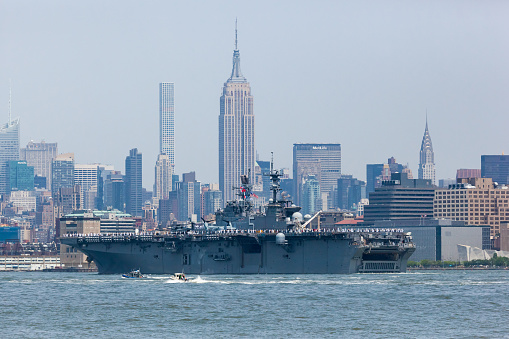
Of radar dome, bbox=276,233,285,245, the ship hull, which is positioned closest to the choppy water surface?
the ship hull

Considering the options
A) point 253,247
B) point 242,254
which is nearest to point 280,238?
point 253,247

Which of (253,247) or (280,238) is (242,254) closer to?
(253,247)

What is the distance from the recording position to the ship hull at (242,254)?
340 ft

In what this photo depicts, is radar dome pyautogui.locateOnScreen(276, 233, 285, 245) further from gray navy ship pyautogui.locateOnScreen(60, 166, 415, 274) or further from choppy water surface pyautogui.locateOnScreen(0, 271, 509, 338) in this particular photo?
choppy water surface pyautogui.locateOnScreen(0, 271, 509, 338)

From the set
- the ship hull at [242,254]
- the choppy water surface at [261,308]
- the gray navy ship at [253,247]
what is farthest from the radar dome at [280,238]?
the choppy water surface at [261,308]

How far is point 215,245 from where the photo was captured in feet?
352

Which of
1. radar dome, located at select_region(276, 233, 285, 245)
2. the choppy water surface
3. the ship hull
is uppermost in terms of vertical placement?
radar dome, located at select_region(276, 233, 285, 245)

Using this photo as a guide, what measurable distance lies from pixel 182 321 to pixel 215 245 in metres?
42.9

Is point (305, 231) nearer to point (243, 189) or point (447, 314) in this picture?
point (243, 189)

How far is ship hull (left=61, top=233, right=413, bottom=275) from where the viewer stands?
103562mm

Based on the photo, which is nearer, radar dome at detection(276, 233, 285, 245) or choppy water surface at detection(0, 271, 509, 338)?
choppy water surface at detection(0, 271, 509, 338)

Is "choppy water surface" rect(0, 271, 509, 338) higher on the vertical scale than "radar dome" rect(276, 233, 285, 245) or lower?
lower

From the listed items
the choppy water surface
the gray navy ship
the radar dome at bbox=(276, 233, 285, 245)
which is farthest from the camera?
the gray navy ship

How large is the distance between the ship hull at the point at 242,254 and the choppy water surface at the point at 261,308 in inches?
277
